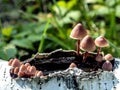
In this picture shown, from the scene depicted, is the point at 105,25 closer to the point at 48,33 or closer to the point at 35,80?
the point at 48,33

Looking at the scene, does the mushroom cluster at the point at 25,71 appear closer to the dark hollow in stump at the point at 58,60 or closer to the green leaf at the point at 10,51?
the dark hollow in stump at the point at 58,60

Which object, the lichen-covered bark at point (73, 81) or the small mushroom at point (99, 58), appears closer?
the lichen-covered bark at point (73, 81)

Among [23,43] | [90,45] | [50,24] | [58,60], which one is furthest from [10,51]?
[90,45]

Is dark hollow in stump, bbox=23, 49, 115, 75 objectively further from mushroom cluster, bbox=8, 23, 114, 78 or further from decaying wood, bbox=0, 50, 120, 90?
decaying wood, bbox=0, 50, 120, 90

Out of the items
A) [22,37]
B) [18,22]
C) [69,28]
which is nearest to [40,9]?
[18,22]

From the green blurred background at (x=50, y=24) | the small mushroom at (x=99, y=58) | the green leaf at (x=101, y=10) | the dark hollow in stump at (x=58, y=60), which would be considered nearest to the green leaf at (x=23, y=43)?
the green blurred background at (x=50, y=24)

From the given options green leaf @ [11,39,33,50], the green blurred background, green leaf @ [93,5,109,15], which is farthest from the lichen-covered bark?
green leaf @ [93,5,109,15]

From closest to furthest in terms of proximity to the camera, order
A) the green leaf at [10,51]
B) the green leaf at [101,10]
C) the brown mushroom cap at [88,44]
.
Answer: the brown mushroom cap at [88,44] < the green leaf at [10,51] < the green leaf at [101,10]
